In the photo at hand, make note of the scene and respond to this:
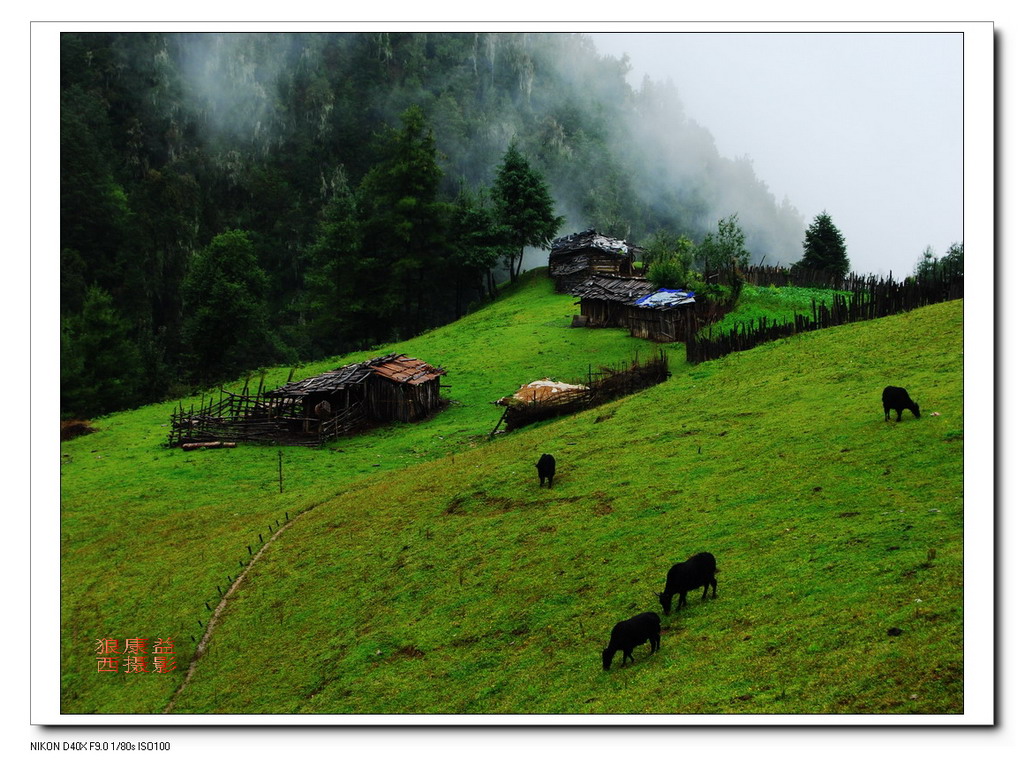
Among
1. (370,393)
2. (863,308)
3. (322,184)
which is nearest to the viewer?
(863,308)

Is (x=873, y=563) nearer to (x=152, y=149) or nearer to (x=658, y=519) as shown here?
(x=658, y=519)

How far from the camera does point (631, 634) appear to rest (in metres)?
12.9

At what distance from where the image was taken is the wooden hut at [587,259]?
7062 cm

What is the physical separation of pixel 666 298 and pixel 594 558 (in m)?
33.7

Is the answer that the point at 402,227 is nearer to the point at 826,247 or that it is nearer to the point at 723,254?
the point at 723,254

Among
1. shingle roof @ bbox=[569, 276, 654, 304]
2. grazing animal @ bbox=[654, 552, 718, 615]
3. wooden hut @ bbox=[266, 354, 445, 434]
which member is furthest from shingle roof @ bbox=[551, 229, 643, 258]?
grazing animal @ bbox=[654, 552, 718, 615]

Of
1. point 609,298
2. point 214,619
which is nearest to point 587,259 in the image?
point 609,298

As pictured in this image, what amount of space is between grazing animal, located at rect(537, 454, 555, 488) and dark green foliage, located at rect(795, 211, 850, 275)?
52.6 m

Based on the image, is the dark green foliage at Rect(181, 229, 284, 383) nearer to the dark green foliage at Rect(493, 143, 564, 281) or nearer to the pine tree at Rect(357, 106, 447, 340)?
the pine tree at Rect(357, 106, 447, 340)

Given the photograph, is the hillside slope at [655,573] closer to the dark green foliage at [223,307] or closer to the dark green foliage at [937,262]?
the dark green foliage at [937,262]

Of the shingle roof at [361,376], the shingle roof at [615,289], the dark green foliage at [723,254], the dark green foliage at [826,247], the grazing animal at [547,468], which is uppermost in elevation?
the dark green foliage at [826,247]

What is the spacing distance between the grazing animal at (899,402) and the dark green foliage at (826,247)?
51303mm

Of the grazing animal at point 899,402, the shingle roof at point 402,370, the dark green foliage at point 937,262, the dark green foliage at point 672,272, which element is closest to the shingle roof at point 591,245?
the dark green foliage at point 672,272
